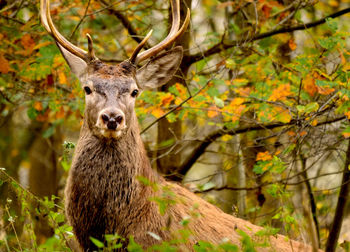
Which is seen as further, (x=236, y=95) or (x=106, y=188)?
(x=236, y=95)

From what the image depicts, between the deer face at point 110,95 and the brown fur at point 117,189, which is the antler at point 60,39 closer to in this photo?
the deer face at point 110,95

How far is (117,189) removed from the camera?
569cm

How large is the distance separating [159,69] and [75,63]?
96 centimetres

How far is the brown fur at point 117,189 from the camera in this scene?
18.1 ft

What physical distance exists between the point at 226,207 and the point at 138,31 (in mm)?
2934

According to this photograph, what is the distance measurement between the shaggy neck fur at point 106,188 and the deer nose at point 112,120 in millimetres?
327

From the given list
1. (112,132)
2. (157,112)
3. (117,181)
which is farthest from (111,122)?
(157,112)

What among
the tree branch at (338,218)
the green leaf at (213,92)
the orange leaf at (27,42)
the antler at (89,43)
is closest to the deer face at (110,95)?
the antler at (89,43)

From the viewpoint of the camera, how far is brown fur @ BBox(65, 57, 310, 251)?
553cm

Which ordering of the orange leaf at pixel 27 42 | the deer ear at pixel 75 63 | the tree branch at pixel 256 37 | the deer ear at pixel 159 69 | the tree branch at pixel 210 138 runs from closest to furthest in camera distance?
the deer ear at pixel 75 63 < the deer ear at pixel 159 69 < the tree branch at pixel 256 37 < the tree branch at pixel 210 138 < the orange leaf at pixel 27 42

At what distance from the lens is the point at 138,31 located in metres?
8.94

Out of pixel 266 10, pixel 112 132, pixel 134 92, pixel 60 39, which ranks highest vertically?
pixel 266 10

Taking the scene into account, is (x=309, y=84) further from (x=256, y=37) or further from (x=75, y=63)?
(x=75, y=63)

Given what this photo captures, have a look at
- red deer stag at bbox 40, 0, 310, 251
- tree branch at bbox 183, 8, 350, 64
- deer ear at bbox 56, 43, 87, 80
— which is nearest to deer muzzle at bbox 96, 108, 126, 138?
red deer stag at bbox 40, 0, 310, 251
